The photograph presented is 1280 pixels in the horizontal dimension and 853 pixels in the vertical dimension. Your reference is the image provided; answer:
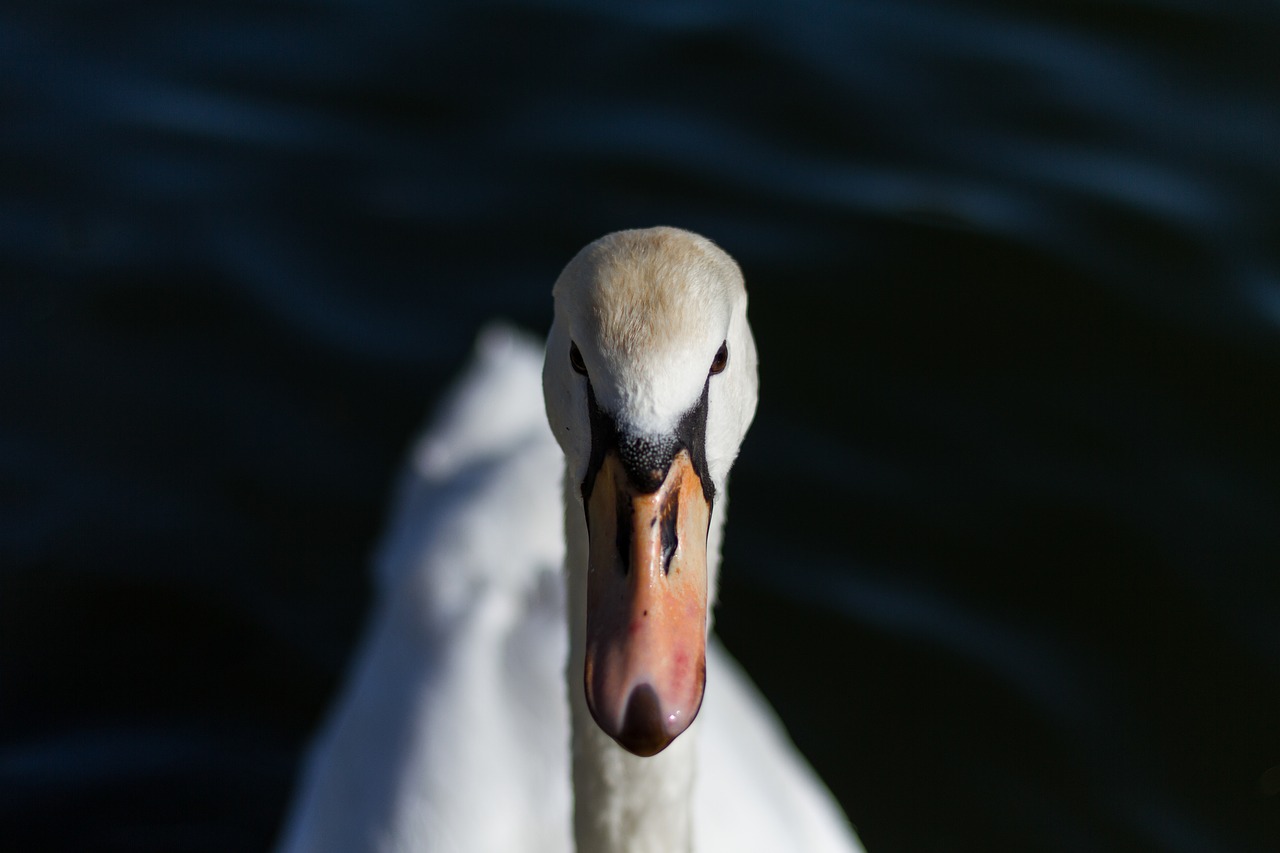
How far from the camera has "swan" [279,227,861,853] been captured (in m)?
2.16

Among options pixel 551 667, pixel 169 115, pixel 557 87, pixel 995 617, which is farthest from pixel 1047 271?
pixel 169 115

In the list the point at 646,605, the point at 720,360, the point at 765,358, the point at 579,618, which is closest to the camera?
the point at 646,605

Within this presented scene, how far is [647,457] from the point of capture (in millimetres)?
2152

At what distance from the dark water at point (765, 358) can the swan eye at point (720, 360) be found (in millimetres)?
2449

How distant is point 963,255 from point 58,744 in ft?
11.7

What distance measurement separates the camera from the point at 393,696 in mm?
3865

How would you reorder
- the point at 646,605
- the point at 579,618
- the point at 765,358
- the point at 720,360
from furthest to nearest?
the point at 765,358, the point at 579,618, the point at 720,360, the point at 646,605

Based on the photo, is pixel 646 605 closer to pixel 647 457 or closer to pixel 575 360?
pixel 647 457

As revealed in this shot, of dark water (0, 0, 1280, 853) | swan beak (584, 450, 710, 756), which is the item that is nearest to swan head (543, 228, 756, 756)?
swan beak (584, 450, 710, 756)

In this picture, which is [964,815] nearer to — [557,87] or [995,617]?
[995,617]

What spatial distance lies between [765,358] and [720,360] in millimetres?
3176

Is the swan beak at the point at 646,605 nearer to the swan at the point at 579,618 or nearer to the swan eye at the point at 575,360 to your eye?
the swan at the point at 579,618

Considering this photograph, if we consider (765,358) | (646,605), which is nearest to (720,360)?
(646,605)

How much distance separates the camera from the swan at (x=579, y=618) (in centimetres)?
216
